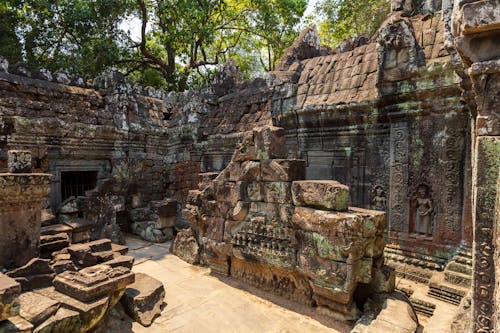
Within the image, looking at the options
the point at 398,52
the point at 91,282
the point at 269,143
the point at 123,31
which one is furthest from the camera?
the point at 123,31

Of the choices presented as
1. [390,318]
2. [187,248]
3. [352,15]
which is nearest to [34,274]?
[187,248]

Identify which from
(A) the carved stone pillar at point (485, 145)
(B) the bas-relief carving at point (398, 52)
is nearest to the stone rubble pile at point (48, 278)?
(A) the carved stone pillar at point (485, 145)

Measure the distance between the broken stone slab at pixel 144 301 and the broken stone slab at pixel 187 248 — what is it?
1488 millimetres

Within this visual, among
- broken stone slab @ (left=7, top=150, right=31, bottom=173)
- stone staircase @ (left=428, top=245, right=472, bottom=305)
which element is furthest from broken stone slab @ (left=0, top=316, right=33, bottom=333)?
stone staircase @ (left=428, top=245, right=472, bottom=305)

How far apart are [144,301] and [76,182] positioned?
596cm

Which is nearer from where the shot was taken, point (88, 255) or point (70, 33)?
point (88, 255)

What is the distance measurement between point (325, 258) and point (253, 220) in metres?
1.31

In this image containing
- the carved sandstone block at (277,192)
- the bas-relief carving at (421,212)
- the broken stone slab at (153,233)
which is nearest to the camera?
the carved sandstone block at (277,192)

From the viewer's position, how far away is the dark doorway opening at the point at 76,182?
814 cm

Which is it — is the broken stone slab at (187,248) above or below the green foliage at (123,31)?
below

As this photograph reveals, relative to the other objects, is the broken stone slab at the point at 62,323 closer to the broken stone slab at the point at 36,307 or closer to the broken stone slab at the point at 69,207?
the broken stone slab at the point at 36,307

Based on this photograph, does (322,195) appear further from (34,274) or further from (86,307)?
(34,274)

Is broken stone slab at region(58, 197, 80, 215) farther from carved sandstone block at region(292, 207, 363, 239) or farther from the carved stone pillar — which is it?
the carved stone pillar

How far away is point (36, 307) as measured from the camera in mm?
2979
